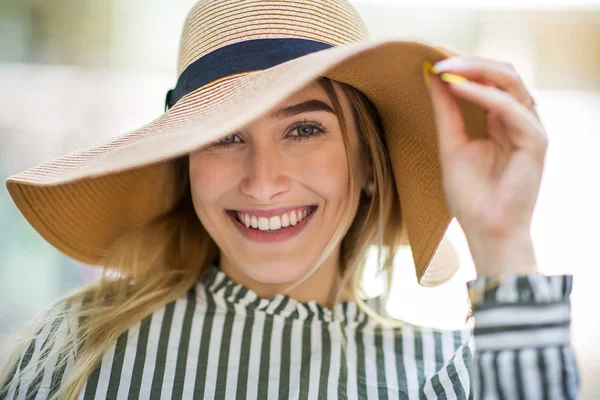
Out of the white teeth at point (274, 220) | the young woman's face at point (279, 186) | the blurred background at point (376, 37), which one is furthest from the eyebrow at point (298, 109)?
the blurred background at point (376, 37)

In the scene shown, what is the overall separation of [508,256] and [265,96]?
0.39 meters

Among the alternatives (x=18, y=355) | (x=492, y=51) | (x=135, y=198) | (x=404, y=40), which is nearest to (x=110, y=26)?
(x=492, y=51)

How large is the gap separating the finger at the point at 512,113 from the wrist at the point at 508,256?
0.40 ft

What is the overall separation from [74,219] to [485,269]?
0.90m

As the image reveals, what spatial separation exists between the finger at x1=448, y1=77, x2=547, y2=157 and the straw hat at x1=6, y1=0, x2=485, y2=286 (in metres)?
0.07

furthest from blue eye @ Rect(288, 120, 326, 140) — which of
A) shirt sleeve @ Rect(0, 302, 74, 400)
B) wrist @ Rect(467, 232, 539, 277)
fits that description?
shirt sleeve @ Rect(0, 302, 74, 400)

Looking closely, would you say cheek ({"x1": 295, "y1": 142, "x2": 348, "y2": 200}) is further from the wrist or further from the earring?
the wrist

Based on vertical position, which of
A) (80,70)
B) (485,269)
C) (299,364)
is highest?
(80,70)

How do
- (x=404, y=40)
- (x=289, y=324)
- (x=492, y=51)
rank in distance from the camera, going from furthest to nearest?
(x=492, y=51), (x=289, y=324), (x=404, y=40)

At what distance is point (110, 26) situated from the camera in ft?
13.0

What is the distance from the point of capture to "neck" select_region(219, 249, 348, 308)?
1.27 m

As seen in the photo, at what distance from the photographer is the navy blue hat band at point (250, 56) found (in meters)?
0.95

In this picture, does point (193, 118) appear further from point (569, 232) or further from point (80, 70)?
point (569, 232)

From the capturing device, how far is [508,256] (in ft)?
2.52
